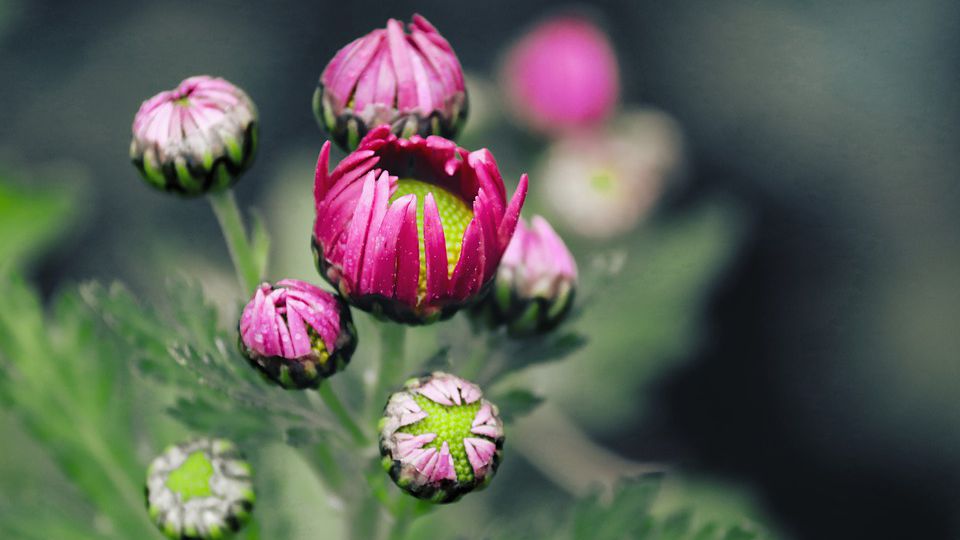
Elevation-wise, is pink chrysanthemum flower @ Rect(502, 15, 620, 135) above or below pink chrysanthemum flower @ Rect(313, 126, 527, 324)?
below

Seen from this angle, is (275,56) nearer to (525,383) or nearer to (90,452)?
(525,383)

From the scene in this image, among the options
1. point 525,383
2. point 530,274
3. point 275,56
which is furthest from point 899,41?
point 530,274

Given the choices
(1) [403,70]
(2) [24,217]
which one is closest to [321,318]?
(1) [403,70]

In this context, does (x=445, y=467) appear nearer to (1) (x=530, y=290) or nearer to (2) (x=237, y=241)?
(1) (x=530, y=290)

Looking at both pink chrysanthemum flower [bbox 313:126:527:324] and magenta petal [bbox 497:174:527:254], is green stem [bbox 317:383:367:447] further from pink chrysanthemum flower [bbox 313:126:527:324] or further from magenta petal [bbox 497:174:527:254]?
magenta petal [bbox 497:174:527:254]

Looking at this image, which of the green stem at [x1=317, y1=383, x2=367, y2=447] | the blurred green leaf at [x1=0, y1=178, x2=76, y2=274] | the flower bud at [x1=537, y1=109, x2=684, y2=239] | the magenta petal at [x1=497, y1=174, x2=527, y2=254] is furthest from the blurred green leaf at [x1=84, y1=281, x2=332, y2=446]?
the flower bud at [x1=537, y1=109, x2=684, y2=239]

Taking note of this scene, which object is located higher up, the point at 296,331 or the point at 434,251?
the point at 434,251

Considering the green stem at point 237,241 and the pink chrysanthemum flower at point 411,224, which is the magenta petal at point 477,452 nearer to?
the pink chrysanthemum flower at point 411,224
